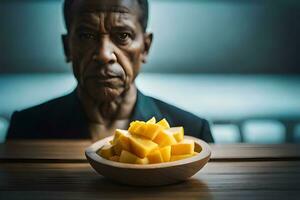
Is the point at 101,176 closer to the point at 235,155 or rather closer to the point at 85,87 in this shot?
the point at 235,155

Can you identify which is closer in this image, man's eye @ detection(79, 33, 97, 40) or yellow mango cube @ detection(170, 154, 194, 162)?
yellow mango cube @ detection(170, 154, 194, 162)

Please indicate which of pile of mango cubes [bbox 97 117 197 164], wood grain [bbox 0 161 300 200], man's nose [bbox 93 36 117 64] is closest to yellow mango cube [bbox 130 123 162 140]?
pile of mango cubes [bbox 97 117 197 164]

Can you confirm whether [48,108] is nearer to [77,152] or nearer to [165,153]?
[77,152]

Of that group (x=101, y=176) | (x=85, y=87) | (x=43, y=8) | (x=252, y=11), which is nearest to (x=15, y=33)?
(x=43, y=8)

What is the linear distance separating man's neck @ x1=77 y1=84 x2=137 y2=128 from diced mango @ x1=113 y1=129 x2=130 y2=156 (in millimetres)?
589

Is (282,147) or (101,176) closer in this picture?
(101,176)

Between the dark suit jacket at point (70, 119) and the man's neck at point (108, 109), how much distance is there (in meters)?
0.02

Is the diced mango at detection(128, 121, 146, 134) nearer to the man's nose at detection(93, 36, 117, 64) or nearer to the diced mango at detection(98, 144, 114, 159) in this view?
the diced mango at detection(98, 144, 114, 159)

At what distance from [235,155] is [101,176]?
441 millimetres

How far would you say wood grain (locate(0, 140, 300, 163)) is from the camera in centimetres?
137

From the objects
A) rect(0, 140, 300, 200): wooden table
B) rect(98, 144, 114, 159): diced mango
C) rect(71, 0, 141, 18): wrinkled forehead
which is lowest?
rect(0, 140, 300, 200): wooden table

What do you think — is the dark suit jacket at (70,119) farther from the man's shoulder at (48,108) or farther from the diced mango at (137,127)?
the diced mango at (137,127)

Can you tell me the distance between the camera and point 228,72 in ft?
5.78

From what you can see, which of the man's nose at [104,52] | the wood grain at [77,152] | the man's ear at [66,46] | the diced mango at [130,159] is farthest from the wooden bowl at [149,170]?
the man's ear at [66,46]
